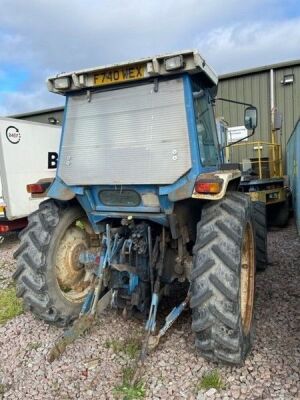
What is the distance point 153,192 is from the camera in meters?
3.54

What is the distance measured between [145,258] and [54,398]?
138cm

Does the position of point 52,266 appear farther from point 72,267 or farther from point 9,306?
point 9,306

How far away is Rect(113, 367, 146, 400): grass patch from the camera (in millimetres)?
2970

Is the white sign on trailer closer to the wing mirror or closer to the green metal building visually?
the green metal building

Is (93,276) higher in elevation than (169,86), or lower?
lower

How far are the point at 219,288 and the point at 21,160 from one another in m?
7.00

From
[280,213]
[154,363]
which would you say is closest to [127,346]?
[154,363]

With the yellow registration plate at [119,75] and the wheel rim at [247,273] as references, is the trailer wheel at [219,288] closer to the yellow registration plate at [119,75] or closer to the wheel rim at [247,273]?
the wheel rim at [247,273]

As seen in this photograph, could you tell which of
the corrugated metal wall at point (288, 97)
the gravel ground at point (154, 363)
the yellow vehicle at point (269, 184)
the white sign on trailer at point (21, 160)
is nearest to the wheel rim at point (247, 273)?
the gravel ground at point (154, 363)

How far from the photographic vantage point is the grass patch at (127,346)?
3.57 meters

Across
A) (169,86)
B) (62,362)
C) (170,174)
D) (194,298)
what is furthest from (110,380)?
(169,86)

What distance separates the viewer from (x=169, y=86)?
346cm

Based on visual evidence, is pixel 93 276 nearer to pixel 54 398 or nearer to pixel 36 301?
pixel 36 301

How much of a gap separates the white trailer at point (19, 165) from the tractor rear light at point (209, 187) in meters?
6.00
